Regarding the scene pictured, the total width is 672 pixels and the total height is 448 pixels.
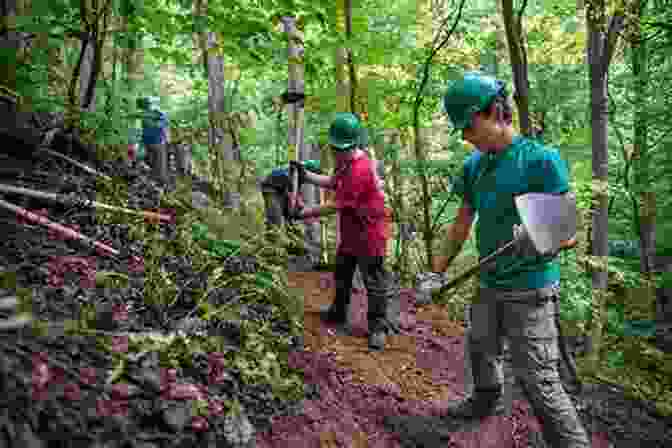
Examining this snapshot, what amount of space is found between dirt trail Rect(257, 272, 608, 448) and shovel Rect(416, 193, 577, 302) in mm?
1128

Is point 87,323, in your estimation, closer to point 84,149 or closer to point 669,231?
point 84,149

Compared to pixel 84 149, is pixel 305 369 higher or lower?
lower

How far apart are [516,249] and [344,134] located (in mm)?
2082

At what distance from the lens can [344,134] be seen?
4062 millimetres

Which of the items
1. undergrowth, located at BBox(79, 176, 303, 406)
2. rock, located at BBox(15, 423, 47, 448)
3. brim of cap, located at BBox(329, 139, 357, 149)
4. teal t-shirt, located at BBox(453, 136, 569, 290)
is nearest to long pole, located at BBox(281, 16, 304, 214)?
brim of cap, located at BBox(329, 139, 357, 149)

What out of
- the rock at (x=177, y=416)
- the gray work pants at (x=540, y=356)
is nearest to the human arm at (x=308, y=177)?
the gray work pants at (x=540, y=356)

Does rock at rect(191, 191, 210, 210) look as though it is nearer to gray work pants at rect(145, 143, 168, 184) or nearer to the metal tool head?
gray work pants at rect(145, 143, 168, 184)

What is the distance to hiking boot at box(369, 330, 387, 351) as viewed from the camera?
13.1 feet

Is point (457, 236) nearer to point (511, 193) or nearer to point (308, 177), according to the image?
point (511, 193)

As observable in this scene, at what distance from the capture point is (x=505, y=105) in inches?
107

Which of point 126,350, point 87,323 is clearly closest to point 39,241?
point 87,323

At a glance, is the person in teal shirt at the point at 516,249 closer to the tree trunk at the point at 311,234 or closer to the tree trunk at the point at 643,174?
the tree trunk at the point at 311,234

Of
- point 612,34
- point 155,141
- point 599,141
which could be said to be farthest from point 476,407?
point 155,141

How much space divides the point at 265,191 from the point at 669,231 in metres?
13.2
